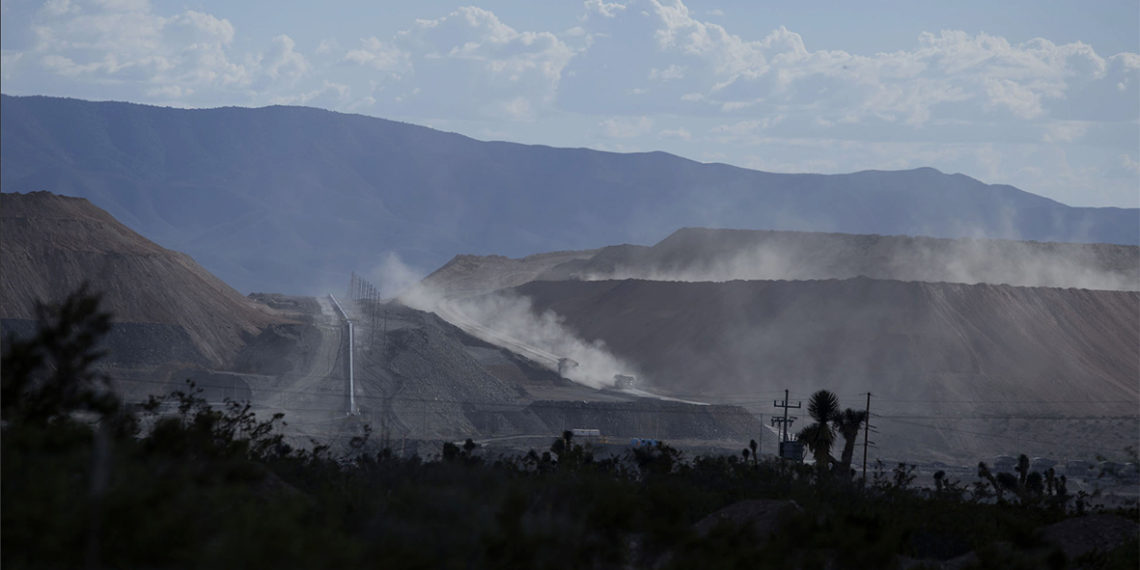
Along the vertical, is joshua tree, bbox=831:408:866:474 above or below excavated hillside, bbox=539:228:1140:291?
below

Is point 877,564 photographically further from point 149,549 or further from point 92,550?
point 92,550

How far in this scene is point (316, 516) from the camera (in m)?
19.3

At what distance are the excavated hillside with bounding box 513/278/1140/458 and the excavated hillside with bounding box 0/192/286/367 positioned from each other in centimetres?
3018

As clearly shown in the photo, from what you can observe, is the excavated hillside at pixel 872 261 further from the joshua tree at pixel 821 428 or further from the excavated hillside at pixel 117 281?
the joshua tree at pixel 821 428

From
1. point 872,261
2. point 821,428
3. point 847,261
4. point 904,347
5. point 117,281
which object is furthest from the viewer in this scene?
point 847,261

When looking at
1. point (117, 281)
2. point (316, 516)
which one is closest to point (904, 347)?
point (117, 281)

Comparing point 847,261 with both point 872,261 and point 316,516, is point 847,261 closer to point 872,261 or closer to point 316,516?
point 872,261

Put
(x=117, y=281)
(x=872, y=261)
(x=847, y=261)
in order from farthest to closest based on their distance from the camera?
(x=847, y=261), (x=872, y=261), (x=117, y=281)

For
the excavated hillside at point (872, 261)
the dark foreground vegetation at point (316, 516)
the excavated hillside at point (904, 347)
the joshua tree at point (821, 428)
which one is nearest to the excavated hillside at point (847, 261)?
the excavated hillside at point (872, 261)

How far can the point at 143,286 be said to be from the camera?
84.4 metres

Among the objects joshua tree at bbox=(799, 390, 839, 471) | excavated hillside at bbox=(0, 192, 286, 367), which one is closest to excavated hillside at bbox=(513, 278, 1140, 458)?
joshua tree at bbox=(799, 390, 839, 471)

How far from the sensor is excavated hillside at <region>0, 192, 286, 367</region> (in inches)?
3110

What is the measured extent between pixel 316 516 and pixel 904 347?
7976 centimetres

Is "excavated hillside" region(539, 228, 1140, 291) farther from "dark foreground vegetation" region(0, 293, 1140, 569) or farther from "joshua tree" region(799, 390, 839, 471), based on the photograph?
"dark foreground vegetation" region(0, 293, 1140, 569)
